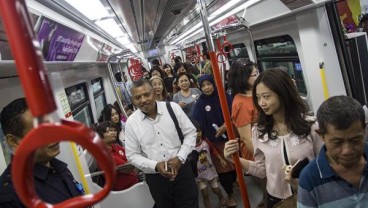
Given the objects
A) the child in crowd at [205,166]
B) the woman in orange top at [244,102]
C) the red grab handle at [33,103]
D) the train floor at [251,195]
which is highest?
the red grab handle at [33,103]

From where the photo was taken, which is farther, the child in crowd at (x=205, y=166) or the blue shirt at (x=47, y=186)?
the child in crowd at (x=205, y=166)

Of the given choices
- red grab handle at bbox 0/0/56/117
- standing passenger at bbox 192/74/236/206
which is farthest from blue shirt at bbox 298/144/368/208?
standing passenger at bbox 192/74/236/206

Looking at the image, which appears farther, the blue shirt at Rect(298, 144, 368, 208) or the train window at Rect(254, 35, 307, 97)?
the train window at Rect(254, 35, 307, 97)

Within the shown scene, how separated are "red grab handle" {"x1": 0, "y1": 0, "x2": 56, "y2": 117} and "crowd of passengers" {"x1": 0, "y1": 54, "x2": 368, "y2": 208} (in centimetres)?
90

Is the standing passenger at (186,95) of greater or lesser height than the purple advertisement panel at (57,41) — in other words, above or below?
below

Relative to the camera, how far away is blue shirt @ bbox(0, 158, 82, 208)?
121cm

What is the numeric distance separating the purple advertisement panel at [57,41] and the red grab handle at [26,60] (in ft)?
6.71

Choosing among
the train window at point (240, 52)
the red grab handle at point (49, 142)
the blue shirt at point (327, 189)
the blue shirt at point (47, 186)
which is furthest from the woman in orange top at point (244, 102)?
the train window at point (240, 52)

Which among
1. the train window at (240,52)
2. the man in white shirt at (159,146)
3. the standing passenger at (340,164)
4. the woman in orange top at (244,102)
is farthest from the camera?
the train window at (240,52)

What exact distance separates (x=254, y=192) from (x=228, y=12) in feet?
9.39

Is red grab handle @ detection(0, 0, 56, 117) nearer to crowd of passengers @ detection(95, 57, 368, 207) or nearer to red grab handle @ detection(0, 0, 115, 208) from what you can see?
red grab handle @ detection(0, 0, 115, 208)

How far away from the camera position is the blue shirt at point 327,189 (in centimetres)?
121

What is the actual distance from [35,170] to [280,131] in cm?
138

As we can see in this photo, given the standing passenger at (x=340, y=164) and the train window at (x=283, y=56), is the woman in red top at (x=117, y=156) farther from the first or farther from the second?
the standing passenger at (x=340, y=164)
